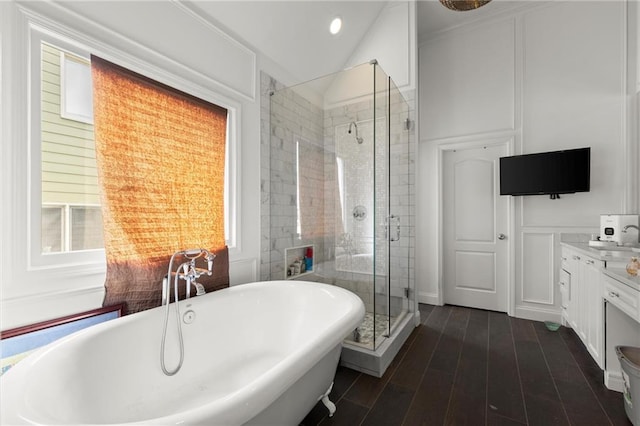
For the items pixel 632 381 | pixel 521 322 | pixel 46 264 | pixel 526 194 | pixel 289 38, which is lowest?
pixel 521 322

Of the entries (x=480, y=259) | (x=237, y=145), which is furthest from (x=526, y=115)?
(x=237, y=145)

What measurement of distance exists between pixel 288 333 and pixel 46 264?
53.8 inches

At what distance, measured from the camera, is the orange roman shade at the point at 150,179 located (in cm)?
158

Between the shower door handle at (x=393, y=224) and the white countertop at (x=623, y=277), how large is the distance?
1.41 metres

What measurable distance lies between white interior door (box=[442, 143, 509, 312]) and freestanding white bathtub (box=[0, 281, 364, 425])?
2332 millimetres

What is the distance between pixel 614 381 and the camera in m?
1.87

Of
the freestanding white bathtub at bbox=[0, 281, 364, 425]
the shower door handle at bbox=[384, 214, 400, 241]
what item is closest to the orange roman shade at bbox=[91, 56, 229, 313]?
the freestanding white bathtub at bbox=[0, 281, 364, 425]

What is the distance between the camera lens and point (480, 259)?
3502mm

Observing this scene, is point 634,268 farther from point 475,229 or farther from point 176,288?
point 176,288

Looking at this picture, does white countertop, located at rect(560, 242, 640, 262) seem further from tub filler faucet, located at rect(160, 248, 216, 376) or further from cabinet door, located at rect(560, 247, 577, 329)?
tub filler faucet, located at rect(160, 248, 216, 376)

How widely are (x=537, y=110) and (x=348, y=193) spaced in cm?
225

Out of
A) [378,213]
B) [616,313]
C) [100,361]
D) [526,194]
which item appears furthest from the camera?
[526,194]

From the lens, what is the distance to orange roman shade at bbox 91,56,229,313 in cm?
158

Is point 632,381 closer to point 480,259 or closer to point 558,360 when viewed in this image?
point 558,360
